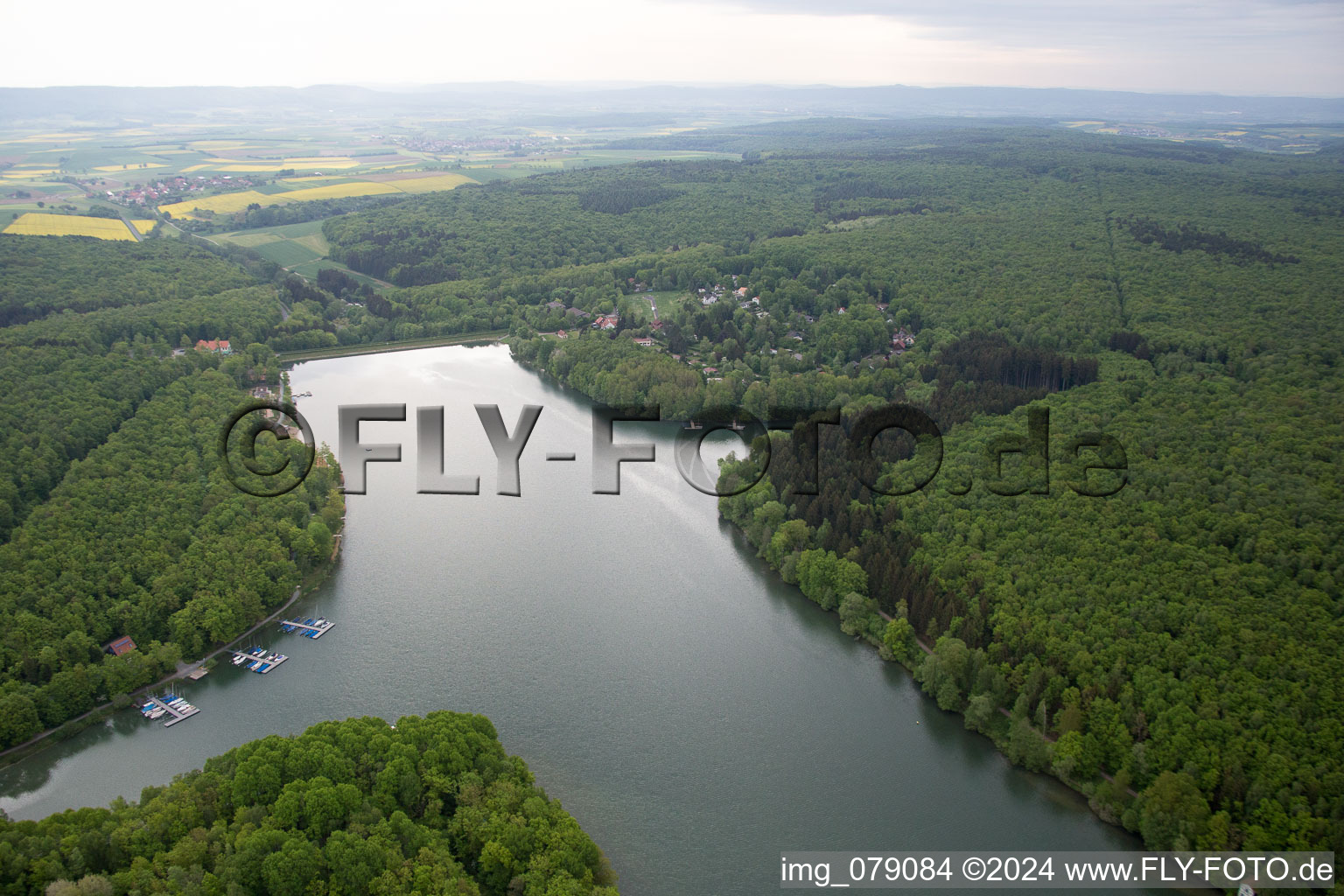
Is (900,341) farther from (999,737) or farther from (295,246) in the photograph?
(295,246)

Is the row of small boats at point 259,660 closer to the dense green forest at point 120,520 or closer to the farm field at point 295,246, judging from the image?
the dense green forest at point 120,520

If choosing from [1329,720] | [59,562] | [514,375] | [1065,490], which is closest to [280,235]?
[514,375]

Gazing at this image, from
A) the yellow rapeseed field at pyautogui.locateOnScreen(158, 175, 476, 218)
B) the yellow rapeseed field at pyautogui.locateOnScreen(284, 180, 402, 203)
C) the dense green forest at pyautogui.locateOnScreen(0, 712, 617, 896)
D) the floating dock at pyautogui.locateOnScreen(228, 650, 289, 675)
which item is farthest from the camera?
the yellow rapeseed field at pyautogui.locateOnScreen(284, 180, 402, 203)

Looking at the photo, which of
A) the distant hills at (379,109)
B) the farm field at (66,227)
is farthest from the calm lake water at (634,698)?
the distant hills at (379,109)

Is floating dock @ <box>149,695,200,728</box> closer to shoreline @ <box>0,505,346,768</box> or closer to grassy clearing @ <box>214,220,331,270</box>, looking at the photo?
shoreline @ <box>0,505,346,768</box>

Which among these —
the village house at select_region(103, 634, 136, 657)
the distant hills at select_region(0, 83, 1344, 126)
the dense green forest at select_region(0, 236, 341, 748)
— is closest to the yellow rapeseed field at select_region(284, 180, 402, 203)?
the dense green forest at select_region(0, 236, 341, 748)

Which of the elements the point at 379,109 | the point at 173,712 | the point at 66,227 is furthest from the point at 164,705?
the point at 379,109
